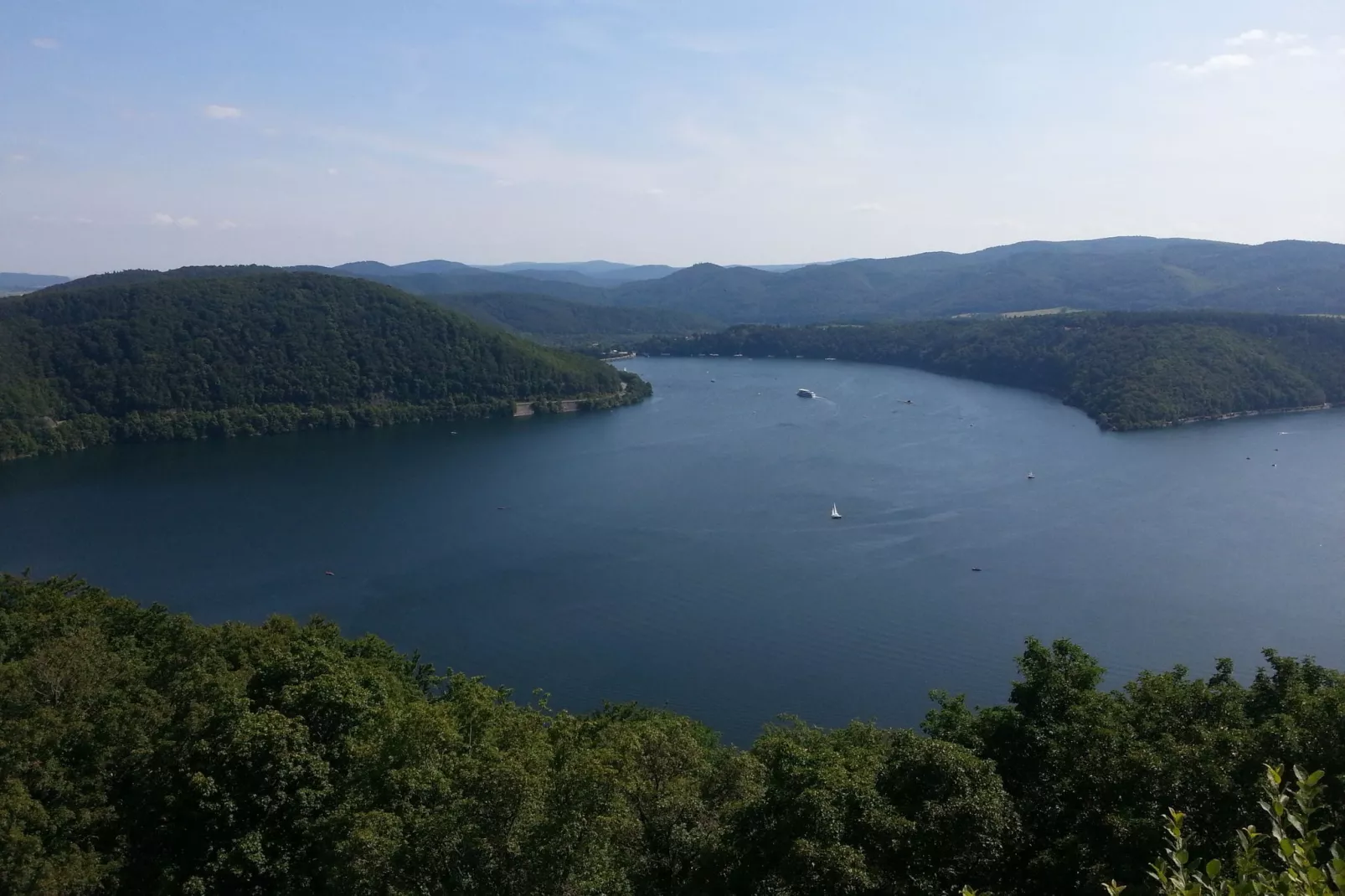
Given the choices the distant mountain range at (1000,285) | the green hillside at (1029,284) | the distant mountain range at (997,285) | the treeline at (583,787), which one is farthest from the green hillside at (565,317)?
the treeline at (583,787)

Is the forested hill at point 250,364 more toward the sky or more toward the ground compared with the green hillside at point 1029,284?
more toward the ground

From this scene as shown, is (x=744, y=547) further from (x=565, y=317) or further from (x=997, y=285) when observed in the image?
(x=997, y=285)

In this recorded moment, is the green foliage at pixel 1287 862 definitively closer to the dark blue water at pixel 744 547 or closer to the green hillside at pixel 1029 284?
the dark blue water at pixel 744 547

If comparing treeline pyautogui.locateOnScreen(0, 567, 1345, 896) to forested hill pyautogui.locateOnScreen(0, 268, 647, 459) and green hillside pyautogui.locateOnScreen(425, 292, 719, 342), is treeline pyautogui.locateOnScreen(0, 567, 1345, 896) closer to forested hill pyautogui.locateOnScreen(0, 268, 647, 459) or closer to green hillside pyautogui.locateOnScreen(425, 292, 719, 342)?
forested hill pyautogui.locateOnScreen(0, 268, 647, 459)

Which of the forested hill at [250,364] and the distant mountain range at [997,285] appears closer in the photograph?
the forested hill at [250,364]

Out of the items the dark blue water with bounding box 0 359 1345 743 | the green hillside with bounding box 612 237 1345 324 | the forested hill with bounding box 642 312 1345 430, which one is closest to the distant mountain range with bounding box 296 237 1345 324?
the green hillside with bounding box 612 237 1345 324

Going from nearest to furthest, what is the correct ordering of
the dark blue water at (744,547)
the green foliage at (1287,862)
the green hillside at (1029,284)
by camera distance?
the green foliage at (1287,862)
the dark blue water at (744,547)
the green hillside at (1029,284)
